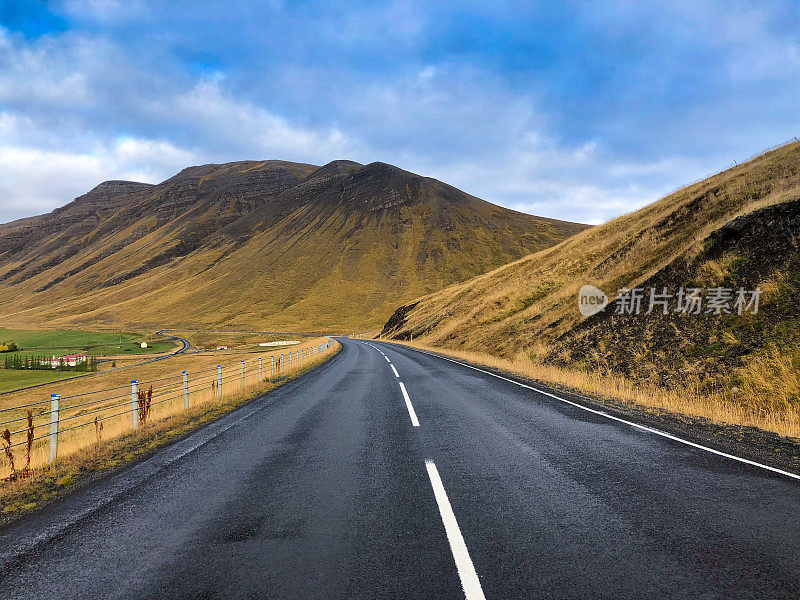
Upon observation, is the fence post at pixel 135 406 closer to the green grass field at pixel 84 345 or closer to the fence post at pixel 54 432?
the fence post at pixel 54 432

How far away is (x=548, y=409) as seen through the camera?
363 inches

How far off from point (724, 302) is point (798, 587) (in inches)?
512

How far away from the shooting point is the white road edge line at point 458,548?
2.80 m

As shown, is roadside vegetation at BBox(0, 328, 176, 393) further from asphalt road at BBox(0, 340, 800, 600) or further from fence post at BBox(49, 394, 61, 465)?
asphalt road at BBox(0, 340, 800, 600)

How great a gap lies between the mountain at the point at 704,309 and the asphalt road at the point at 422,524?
19.9 feet

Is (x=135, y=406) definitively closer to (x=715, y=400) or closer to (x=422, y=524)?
(x=422, y=524)

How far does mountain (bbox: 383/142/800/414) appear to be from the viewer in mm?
10617

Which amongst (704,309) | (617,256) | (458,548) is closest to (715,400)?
(704,309)

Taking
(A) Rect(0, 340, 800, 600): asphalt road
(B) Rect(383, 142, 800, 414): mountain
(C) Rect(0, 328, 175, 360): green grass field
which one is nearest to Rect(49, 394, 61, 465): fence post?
(A) Rect(0, 340, 800, 600): asphalt road

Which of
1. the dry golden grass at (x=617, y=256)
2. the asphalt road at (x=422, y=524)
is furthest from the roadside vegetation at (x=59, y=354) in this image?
the asphalt road at (x=422, y=524)

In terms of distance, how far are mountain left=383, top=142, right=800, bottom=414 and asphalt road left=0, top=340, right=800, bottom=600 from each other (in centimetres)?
605

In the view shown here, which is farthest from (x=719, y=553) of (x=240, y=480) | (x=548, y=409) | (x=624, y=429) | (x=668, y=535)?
(x=548, y=409)

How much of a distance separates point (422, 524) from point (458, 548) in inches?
21.8

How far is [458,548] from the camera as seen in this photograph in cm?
335
